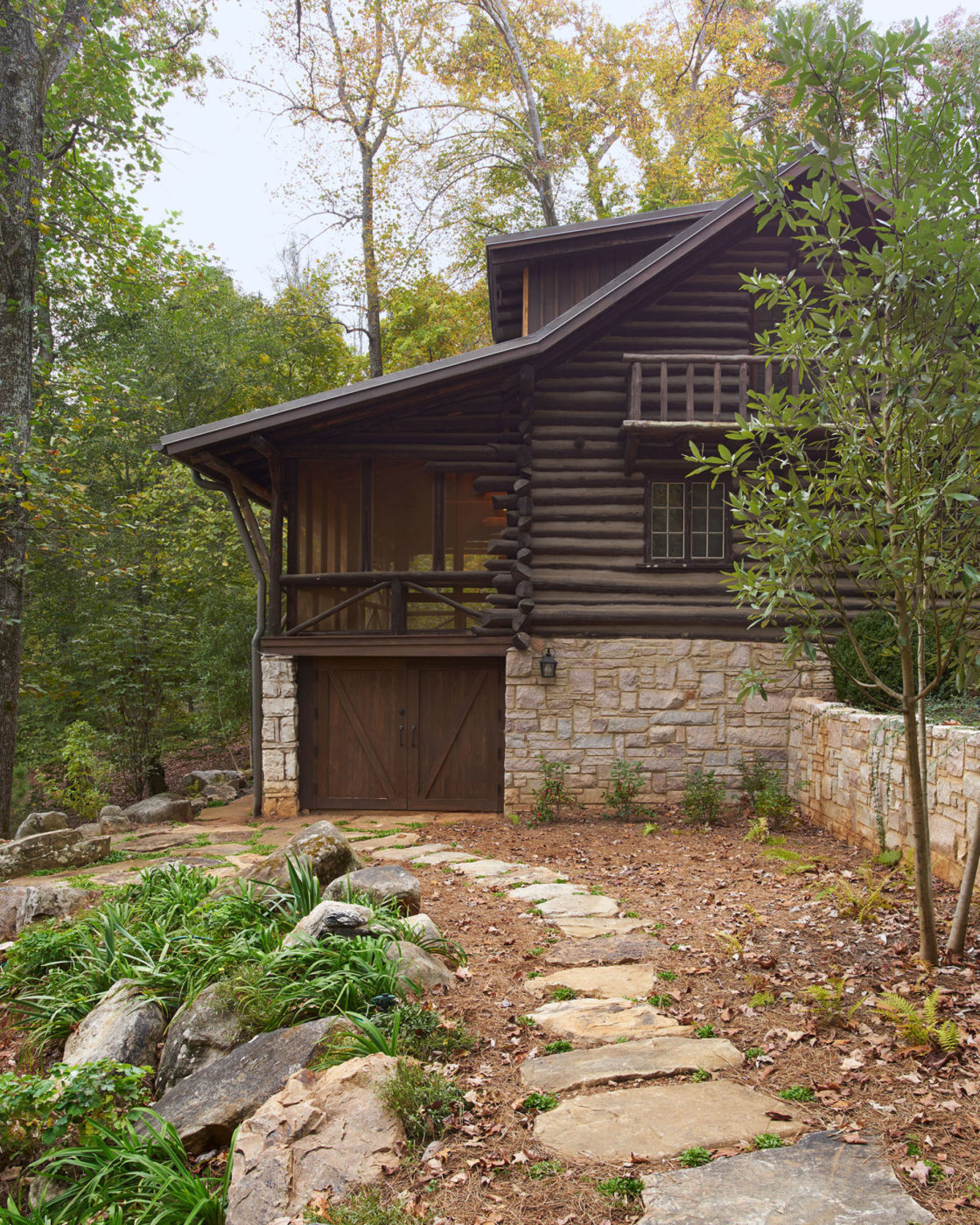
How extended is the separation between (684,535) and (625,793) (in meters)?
3.21

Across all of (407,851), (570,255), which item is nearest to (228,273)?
(570,255)

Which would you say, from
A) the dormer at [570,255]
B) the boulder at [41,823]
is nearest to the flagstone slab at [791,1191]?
the boulder at [41,823]

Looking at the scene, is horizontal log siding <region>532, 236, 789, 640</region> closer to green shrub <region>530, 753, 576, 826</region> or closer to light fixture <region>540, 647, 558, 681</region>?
light fixture <region>540, 647, 558, 681</region>

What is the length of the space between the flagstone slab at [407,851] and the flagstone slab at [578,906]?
6.38 ft

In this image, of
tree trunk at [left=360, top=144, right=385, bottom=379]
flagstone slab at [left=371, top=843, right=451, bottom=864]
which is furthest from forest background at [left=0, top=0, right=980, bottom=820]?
flagstone slab at [left=371, top=843, right=451, bottom=864]

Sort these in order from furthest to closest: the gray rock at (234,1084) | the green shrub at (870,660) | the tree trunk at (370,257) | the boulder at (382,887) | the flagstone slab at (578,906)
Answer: the tree trunk at (370,257) < the green shrub at (870,660) < the flagstone slab at (578,906) < the boulder at (382,887) < the gray rock at (234,1084)

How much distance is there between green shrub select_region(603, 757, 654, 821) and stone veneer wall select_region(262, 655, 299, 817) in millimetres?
3887

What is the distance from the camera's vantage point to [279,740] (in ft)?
33.9

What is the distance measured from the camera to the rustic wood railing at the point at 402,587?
10.2m

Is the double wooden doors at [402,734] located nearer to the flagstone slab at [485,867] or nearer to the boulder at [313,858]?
the flagstone slab at [485,867]

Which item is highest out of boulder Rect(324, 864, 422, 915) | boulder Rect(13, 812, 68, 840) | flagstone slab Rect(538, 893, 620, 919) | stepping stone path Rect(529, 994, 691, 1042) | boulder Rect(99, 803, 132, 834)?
boulder Rect(324, 864, 422, 915)

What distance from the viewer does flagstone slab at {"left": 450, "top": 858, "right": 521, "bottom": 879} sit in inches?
276

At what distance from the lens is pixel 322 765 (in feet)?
34.7

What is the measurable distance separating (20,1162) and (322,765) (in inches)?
262
